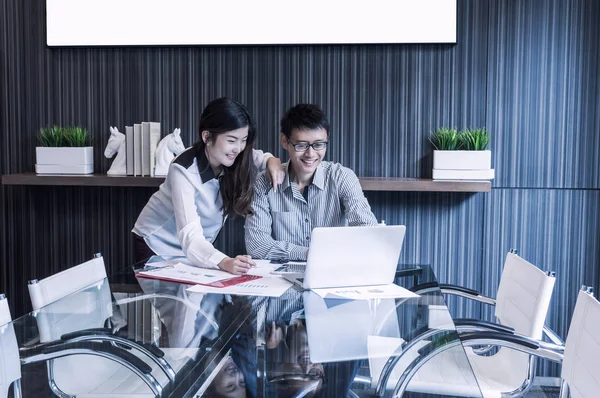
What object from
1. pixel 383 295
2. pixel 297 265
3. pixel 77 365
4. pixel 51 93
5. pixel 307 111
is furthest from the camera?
pixel 51 93

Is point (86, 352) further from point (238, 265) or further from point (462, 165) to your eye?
point (462, 165)

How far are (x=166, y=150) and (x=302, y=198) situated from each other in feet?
3.03

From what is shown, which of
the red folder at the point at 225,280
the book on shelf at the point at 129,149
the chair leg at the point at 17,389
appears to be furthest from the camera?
the book on shelf at the point at 129,149

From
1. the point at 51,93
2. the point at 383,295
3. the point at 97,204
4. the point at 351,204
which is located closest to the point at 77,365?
the point at 383,295

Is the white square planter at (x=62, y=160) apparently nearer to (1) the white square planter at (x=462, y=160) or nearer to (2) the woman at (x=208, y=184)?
(2) the woman at (x=208, y=184)

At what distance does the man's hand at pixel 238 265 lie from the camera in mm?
2383

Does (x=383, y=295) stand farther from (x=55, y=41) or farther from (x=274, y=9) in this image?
(x=55, y=41)

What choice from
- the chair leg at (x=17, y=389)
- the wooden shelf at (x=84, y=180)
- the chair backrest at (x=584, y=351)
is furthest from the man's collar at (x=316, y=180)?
the chair leg at (x=17, y=389)

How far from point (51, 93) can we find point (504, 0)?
2436 mm

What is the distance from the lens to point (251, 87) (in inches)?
141

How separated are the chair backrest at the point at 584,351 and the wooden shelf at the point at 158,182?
1.44 meters

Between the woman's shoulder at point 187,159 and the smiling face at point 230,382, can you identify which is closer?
the smiling face at point 230,382

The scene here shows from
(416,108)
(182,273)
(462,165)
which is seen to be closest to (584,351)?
(182,273)

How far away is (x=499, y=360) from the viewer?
92.9 inches
